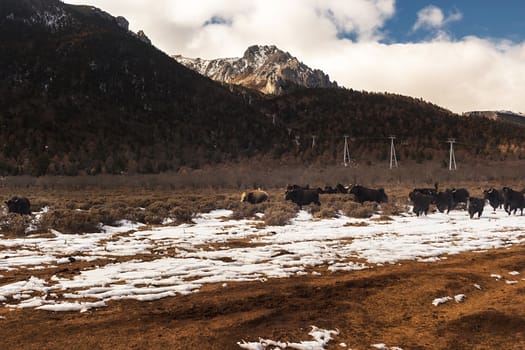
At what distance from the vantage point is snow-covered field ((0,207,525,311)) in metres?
7.47

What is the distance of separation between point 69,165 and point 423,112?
8097cm

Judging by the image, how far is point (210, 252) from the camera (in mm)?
11258

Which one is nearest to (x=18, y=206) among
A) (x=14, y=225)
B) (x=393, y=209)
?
(x=14, y=225)

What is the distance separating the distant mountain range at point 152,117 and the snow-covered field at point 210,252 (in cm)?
5072

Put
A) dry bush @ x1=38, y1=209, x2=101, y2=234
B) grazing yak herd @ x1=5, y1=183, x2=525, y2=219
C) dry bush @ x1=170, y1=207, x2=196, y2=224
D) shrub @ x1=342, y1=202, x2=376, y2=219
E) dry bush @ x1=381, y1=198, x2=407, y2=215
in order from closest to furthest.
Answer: dry bush @ x1=38, y1=209, x2=101, y2=234
dry bush @ x1=170, y1=207, x2=196, y2=224
grazing yak herd @ x1=5, y1=183, x2=525, y2=219
shrub @ x1=342, y1=202, x2=376, y2=219
dry bush @ x1=381, y1=198, x2=407, y2=215

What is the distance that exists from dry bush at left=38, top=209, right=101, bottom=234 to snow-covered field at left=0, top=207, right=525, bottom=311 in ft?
1.69

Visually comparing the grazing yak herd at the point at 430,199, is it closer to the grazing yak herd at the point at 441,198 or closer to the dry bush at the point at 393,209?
the grazing yak herd at the point at 441,198

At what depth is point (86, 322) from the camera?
19.1ft

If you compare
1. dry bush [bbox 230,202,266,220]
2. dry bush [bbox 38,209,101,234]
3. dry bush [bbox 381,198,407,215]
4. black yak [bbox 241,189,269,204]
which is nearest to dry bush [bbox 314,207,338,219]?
dry bush [bbox 381,198,407,215]

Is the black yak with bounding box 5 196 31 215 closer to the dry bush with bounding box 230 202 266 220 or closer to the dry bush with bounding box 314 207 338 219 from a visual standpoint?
the dry bush with bounding box 230 202 266 220

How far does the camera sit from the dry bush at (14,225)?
14.4m

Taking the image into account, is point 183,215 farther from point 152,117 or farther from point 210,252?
point 152,117

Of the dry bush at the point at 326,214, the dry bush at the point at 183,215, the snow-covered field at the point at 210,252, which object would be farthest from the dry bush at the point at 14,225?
the dry bush at the point at 326,214

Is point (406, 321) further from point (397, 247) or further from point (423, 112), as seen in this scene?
point (423, 112)
